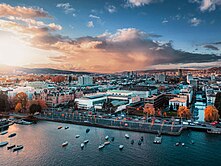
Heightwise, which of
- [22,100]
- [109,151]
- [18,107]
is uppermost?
[22,100]

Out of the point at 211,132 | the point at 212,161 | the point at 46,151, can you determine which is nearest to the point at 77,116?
the point at 46,151

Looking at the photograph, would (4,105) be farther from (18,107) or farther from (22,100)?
(18,107)

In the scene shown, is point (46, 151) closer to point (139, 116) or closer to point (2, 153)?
point (2, 153)

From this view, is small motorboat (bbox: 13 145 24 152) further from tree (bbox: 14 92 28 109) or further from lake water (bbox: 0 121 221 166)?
tree (bbox: 14 92 28 109)

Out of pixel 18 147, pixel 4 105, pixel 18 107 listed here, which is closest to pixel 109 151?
pixel 18 147

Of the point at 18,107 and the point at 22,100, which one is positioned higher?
the point at 22,100

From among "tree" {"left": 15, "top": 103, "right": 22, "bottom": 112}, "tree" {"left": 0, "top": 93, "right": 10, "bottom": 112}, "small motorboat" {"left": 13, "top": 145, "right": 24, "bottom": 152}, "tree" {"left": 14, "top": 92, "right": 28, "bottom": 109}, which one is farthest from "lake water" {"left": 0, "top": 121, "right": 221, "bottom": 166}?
"tree" {"left": 0, "top": 93, "right": 10, "bottom": 112}

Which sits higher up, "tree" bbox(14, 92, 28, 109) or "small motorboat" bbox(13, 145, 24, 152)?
"tree" bbox(14, 92, 28, 109)

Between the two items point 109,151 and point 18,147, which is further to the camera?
point 18,147

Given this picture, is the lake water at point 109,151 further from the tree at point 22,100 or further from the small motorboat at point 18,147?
the tree at point 22,100
